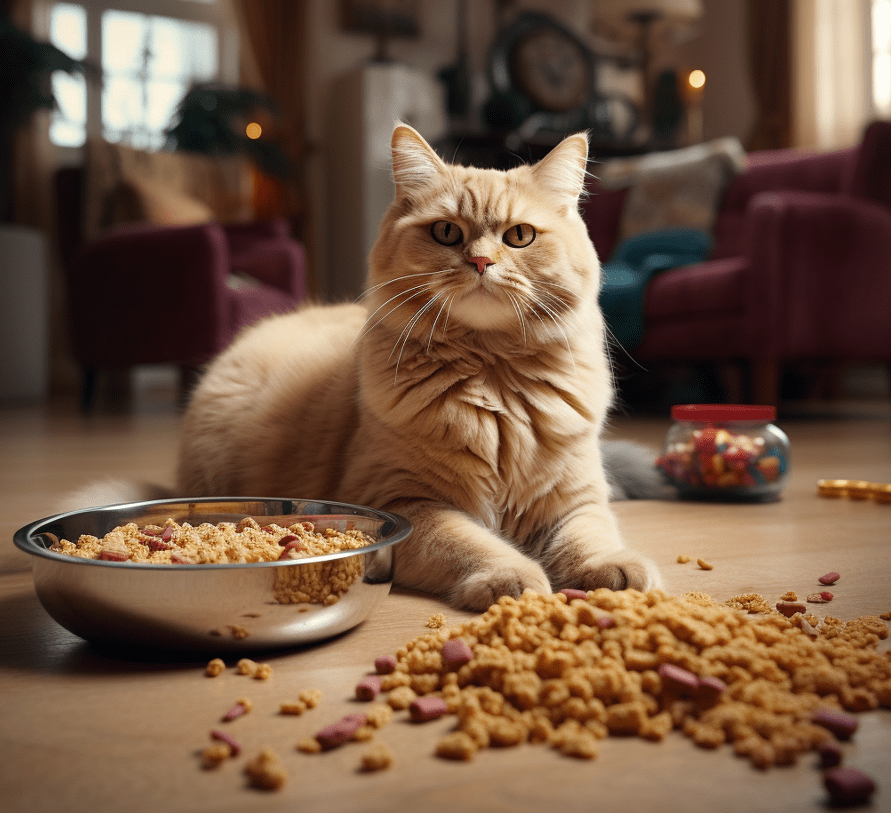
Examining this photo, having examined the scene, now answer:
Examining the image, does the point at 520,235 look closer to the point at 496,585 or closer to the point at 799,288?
the point at 496,585

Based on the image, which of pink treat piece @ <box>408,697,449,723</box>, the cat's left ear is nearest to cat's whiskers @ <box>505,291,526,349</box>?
the cat's left ear

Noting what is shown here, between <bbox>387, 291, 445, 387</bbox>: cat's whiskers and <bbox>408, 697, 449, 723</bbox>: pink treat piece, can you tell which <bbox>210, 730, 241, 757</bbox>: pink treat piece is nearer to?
<bbox>408, 697, 449, 723</bbox>: pink treat piece

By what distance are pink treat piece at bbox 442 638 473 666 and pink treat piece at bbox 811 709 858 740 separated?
0.31 meters

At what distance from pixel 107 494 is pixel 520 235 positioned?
2.92 ft

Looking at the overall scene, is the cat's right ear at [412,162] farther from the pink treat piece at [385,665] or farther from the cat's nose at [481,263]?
the pink treat piece at [385,665]

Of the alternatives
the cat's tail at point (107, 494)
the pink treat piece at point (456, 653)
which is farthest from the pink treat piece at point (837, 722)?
the cat's tail at point (107, 494)

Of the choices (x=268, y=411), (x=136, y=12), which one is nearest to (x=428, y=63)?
(x=136, y=12)

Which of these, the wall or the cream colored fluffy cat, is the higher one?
the wall

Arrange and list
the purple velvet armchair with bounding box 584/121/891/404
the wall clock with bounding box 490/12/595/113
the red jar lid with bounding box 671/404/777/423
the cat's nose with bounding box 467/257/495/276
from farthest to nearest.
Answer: the wall clock with bounding box 490/12/595/113 → the purple velvet armchair with bounding box 584/121/891/404 → the red jar lid with bounding box 671/404/777/423 → the cat's nose with bounding box 467/257/495/276

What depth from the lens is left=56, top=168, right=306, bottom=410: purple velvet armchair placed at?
395cm

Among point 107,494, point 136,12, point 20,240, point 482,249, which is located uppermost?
point 136,12

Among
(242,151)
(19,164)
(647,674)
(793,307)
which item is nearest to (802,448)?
(793,307)

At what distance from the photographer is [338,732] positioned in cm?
67

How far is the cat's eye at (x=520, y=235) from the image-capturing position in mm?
1210
